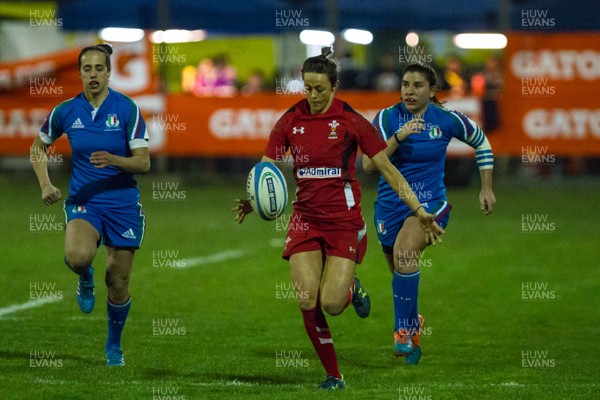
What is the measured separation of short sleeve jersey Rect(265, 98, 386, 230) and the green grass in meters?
1.19

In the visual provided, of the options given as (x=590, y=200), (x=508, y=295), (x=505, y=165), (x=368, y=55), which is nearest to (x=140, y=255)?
(x=508, y=295)

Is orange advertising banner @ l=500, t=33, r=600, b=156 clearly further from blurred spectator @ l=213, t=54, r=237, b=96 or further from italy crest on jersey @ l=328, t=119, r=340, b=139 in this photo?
italy crest on jersey @ l=328, t=119, r=340, b=139

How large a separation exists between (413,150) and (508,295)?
384cm

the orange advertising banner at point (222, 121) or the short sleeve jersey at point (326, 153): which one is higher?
the short sleeve jersey at point (326, 153)

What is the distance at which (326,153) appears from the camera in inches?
310

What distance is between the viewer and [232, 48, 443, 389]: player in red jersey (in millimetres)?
7777

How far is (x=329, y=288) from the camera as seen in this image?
777cm

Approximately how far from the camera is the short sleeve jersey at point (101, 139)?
863 cm

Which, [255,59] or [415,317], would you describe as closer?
[415,317]

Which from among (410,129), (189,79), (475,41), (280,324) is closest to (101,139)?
(410,129)

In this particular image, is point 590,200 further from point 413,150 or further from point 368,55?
point 413,150

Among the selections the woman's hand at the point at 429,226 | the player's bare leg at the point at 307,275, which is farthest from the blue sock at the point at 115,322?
the woman's hand at the point at 429,226

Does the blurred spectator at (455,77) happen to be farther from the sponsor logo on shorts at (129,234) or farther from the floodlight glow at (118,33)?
the sponsor logo on shorts at (129,234)

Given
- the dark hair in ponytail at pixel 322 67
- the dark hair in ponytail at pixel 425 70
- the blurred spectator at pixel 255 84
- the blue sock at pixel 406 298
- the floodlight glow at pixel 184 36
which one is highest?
the floodlight glow at pixel 184 36
